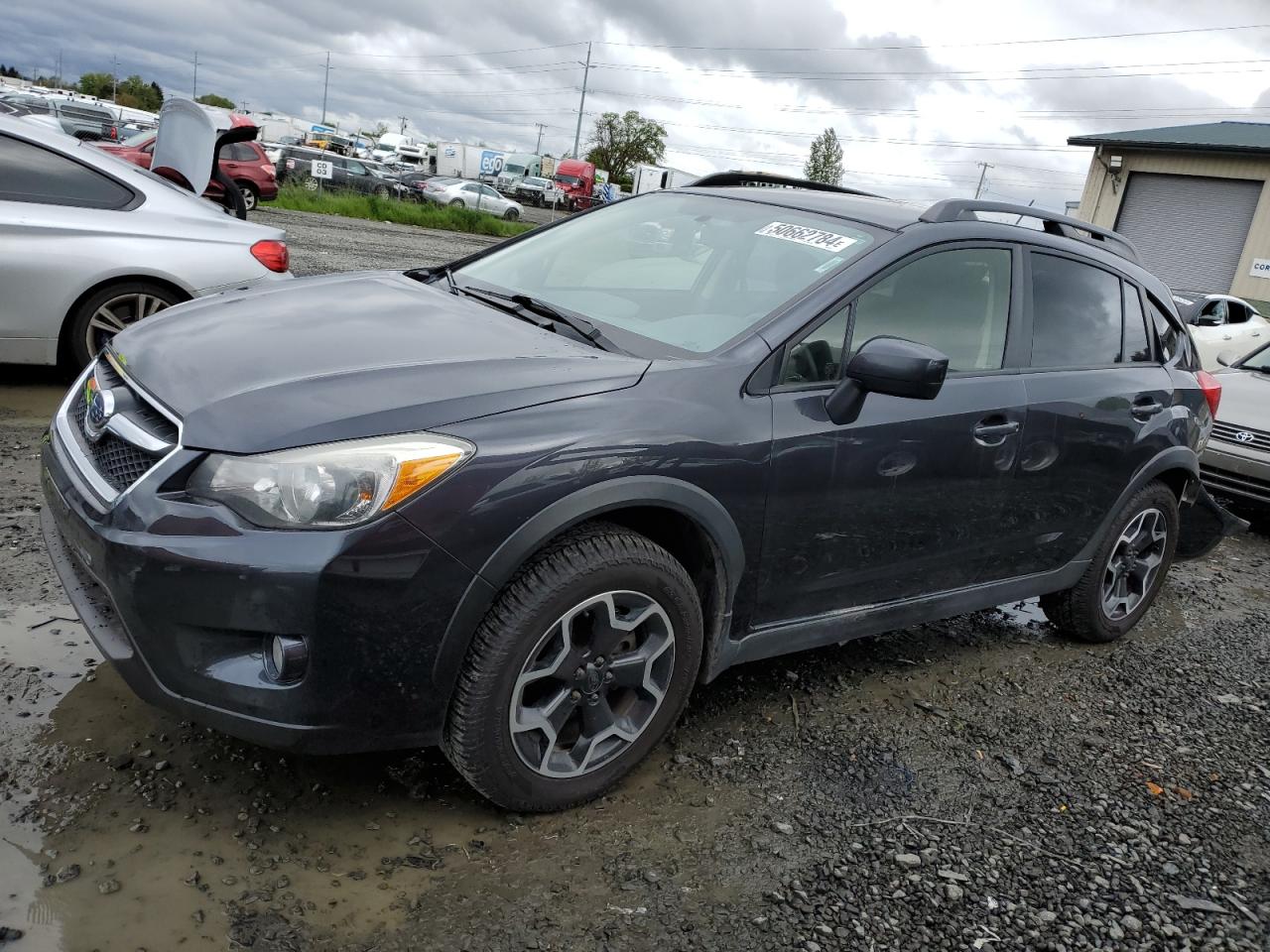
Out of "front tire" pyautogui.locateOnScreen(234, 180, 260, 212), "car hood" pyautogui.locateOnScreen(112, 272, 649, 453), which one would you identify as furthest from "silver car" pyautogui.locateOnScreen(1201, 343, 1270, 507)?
"front tire" pyautogui.locateOnScreen(234, 180, 260, 212)

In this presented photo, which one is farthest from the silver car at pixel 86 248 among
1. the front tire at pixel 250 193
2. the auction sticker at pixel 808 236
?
the front tire at pixel 250 193

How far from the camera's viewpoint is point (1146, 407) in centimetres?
A: 412

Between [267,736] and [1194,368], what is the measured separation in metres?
4.18

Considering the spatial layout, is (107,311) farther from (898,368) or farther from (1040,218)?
(1040,218)

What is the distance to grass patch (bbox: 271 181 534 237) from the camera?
25.5m

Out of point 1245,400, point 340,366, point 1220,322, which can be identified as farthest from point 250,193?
point 340,366

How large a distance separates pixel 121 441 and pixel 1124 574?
3.99m

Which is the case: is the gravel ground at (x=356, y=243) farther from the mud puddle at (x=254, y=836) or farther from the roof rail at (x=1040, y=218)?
the mud puddle at (x=254, y=836)

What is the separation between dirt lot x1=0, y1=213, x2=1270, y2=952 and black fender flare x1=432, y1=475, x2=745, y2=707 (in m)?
0.51

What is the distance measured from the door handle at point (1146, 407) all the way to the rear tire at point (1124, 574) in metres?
0.34

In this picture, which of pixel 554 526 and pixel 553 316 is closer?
pixel 554 526

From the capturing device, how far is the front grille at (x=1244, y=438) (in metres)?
6.99

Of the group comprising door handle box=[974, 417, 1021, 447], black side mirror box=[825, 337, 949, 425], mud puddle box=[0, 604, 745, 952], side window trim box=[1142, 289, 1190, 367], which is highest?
side window trim box=[1142, 289, 1190, 367]

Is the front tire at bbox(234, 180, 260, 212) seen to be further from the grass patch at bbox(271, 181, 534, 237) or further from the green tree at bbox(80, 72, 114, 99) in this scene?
the green tree at bbox(80, 72, 114, 99)
